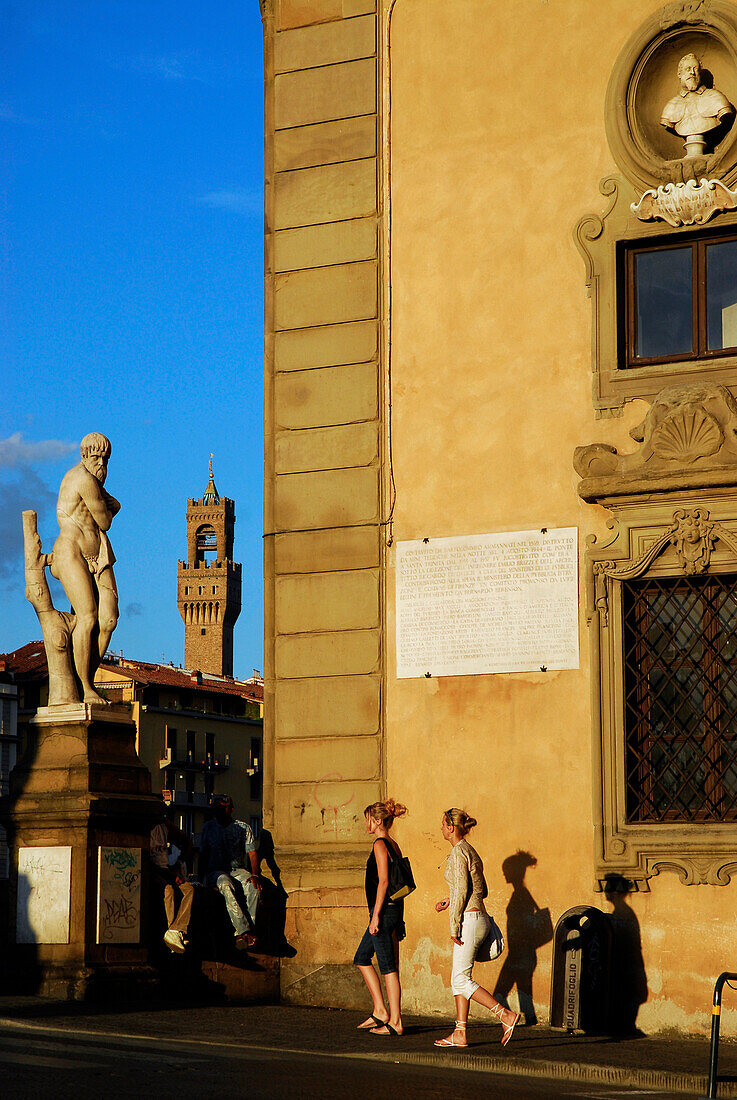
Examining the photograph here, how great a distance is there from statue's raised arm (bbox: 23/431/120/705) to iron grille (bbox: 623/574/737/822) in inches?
170

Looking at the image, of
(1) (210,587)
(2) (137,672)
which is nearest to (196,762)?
(2) (137,672)

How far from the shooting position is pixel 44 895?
12.2 m

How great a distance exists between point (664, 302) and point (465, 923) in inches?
220

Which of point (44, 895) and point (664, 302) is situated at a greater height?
point (664, 302)

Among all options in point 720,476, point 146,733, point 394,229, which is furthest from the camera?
point 146,733

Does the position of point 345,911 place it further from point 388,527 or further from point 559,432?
point 559,432

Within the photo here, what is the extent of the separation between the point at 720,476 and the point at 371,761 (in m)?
3.82

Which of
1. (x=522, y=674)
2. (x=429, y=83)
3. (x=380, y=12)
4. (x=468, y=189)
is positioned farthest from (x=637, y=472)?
(x=380, y=12)

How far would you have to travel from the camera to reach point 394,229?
14180 millimetres

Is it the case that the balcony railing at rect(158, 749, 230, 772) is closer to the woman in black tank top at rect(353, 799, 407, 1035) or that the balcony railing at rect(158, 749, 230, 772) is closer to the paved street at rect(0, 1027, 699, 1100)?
the woman in black tank top at rect(353, 799, 407, 1035)

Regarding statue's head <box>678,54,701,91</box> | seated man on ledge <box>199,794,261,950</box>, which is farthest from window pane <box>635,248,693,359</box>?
seated man on ledge <box>199,794,261,950</box>

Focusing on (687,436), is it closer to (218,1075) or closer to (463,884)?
(463,884)

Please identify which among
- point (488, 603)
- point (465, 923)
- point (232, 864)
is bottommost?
point (465, 923)

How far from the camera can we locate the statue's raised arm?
12.7 m
